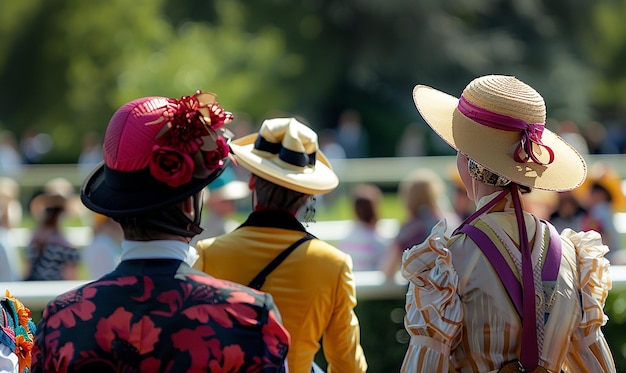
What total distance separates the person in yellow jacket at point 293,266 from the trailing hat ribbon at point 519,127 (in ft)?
2.82

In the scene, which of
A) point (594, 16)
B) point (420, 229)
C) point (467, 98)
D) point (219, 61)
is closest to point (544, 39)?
point (594, 16)

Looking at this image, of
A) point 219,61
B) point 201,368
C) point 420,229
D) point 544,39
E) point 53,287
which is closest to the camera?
point 201,368

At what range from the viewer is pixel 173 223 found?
2.84 meters

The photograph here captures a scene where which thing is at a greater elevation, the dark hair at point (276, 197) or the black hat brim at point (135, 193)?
the black hat brim at point (135, 193)

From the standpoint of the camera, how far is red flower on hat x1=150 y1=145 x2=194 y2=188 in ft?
9.09

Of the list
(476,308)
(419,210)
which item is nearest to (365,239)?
(419,210)

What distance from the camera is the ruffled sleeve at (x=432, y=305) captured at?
131 inches

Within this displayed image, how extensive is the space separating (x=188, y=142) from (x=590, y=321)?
152 cm

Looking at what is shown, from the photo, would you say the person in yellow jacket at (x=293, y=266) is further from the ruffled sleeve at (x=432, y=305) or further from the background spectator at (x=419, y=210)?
the background spectator at (x=419, y=210)

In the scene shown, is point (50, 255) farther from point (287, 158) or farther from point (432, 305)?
point (432, 305)

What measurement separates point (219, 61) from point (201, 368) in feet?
107

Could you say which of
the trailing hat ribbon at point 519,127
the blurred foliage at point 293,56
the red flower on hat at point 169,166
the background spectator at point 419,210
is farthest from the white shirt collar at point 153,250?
the blurred foliage at point 293,56

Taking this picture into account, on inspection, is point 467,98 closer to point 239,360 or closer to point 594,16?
point 239,360

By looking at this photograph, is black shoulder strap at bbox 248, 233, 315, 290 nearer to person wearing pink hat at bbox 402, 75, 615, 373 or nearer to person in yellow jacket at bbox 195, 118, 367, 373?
person in yellow jacket at bbox 195, 118, 367, 373
